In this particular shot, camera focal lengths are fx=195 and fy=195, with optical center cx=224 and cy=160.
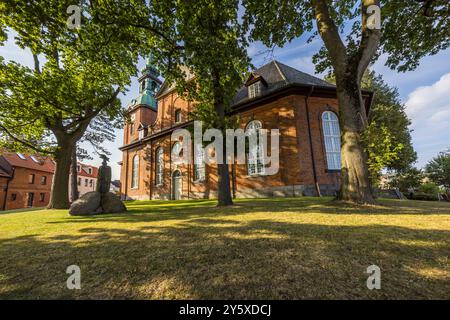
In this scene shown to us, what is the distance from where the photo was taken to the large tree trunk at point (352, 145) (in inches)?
286

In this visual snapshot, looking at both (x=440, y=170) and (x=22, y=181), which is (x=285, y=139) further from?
(x=22, y=181)

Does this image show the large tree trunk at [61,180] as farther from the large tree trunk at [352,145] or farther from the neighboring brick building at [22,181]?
the neighboring brick building at [22,181]

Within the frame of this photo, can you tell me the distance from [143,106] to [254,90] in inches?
745

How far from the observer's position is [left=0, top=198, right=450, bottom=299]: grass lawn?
221 cm

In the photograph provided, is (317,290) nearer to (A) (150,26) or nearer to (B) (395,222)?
(B) (395,222)

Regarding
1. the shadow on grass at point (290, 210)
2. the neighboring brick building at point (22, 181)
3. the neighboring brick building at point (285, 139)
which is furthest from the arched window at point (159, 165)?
the neighboring brick building at point (22, 181)

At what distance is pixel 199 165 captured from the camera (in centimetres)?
1988

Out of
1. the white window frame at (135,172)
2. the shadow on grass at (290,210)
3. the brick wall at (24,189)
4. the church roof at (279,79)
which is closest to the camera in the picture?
the shadow on grass at (290,210)

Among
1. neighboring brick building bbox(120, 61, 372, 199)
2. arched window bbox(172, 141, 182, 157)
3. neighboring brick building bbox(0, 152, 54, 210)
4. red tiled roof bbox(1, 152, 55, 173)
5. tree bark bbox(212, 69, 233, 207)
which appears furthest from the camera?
red tiled roof bbox(1, 152, 55, 173)

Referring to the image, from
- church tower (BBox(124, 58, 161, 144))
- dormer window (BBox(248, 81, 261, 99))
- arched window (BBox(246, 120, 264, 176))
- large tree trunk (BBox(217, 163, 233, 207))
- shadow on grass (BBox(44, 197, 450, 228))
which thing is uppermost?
church tower (BBox(124, 58, 161, 144))

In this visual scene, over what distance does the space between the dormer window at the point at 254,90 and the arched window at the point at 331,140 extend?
535 cm

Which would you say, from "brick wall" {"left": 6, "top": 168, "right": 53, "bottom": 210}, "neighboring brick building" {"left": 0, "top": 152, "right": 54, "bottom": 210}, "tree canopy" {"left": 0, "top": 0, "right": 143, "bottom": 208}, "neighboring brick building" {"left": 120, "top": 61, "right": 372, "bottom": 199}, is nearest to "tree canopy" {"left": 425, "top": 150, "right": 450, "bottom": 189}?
"neighboring brick building" {"left": 120, "top": 61, "right": 372, "bottom": 199}

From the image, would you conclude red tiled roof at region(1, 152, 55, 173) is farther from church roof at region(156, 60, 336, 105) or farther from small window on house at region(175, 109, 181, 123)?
church roof at region(156, 60, 336, 105)

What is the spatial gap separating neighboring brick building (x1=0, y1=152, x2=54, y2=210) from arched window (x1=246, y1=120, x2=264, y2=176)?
26721 mm
